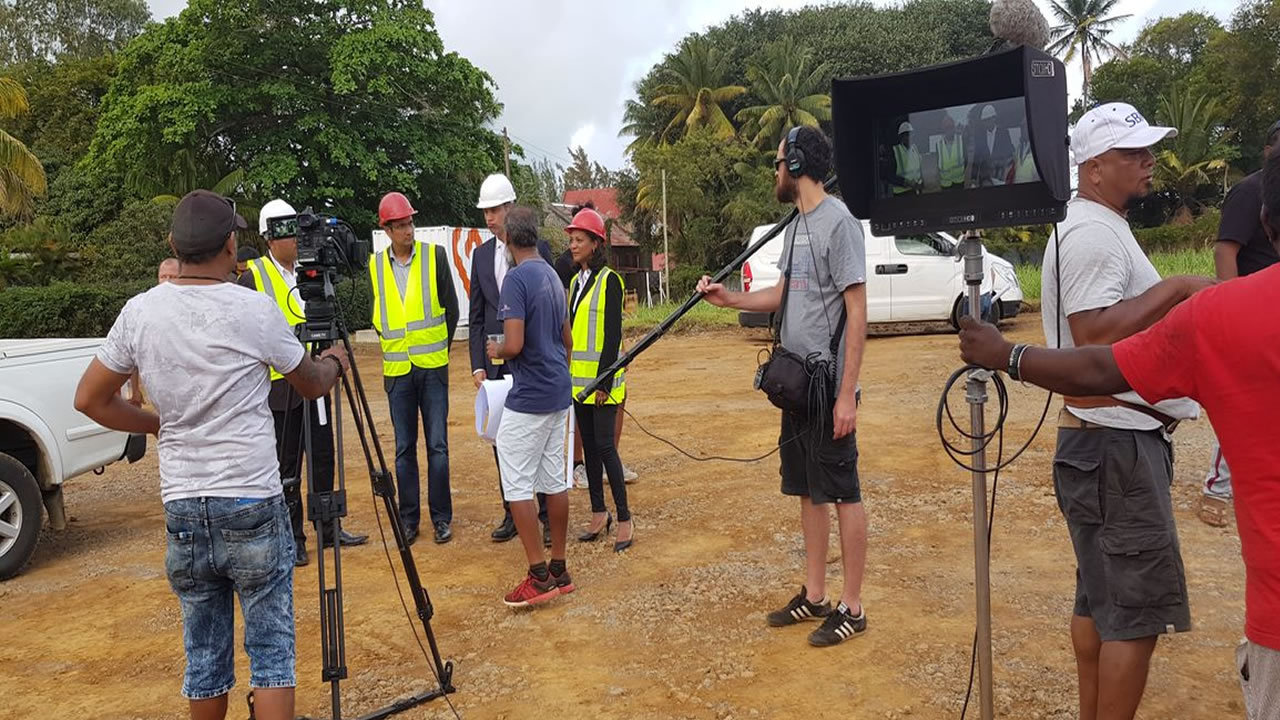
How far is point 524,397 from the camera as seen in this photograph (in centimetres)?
425

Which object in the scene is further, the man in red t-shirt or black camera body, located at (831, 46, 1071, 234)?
black camera body, located at (831, 46, 1071, 234)

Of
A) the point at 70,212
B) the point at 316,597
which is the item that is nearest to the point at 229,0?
the point at 70,212

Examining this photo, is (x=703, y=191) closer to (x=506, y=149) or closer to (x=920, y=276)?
(x=506, y=149)

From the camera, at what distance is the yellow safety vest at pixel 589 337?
5.33 m

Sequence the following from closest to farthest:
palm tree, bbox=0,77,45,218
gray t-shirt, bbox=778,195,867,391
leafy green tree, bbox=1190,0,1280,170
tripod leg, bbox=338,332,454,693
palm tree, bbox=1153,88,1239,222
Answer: tripod leg, bbox=338,332,454,693 < gray t-shirt, bbox=778,195,867,391 < palm tree, bbox=0,77,45,218 < leafy green tree, bbox=1190,0,1280,170 < palm tree, bbox=1153,88,1239,222


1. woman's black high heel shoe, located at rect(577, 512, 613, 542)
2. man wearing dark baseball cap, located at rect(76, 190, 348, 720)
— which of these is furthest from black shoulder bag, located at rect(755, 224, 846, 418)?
woman's black high heel shoe, located at rect(577, 512, 613, 542)

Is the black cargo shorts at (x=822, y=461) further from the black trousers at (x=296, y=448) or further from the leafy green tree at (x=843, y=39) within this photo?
the leafy green tree at (x=843, y=39)

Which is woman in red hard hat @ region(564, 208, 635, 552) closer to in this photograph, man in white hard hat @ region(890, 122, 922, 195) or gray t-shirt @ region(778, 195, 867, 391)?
gray t-shirt @ region(778, 195, 867, 391)

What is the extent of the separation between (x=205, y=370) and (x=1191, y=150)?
38593 millimetres

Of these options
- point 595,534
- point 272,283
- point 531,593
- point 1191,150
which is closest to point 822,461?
point 531,593

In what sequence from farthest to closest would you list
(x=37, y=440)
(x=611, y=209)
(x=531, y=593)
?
(x=611, y=209)
(x=37, y=440)
(x=531, y=593)

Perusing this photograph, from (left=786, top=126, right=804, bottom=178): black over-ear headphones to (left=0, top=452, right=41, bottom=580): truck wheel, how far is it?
15.5 ft

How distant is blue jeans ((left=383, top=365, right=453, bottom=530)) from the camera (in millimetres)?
5387

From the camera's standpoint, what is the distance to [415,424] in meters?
5.49
